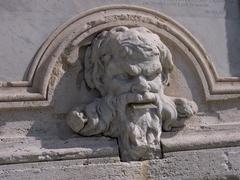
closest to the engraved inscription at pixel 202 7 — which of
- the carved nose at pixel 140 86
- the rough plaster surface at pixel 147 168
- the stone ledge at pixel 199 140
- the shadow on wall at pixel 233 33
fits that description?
the shadow on wall at pixel 233 33

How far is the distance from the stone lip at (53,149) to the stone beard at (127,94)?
0.20ft

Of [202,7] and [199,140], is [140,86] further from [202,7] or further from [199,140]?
[202,7]

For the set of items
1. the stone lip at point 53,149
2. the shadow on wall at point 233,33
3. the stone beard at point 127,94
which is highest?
the shadow on wall at point 233,33

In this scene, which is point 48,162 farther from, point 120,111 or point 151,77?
point 151,77

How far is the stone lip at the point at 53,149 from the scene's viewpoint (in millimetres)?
3168

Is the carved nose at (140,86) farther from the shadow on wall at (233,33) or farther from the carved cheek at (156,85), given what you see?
the shadow on wall at (233,33)

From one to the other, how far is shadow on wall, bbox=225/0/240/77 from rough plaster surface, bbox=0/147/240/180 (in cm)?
66

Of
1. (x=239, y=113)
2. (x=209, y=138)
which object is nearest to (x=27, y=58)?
(x=209, y=138)

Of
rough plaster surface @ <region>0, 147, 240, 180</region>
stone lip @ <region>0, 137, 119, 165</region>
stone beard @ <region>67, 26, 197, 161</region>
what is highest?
stone beard @ <region>67, 26, 197, 161</region>

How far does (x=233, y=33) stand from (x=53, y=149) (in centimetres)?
162

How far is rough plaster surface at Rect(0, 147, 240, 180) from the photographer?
10.4 feet

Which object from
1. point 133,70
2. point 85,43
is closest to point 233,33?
point 133,70

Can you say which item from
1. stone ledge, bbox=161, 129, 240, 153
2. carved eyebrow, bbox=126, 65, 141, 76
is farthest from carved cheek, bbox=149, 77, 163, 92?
stone ledge, bbox=161, 129, 240, 153

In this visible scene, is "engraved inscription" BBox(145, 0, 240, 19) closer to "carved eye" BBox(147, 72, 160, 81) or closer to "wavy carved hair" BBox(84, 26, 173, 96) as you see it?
"wavy carved hair" BBox(84, 26, 173, 96)
